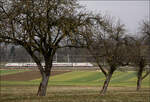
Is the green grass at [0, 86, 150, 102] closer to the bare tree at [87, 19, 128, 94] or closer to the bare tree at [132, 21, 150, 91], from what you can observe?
the bare tree at [87, 19, 128, 94]

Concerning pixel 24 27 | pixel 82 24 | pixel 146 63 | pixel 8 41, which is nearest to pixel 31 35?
pixel 24 27

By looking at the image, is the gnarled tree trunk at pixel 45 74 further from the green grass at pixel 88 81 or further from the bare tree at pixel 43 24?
the green grass at pixel 88 81

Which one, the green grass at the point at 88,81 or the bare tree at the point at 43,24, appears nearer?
the bare tree at the point at 43,24

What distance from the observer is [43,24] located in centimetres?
1499

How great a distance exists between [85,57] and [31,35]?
11.6 metres

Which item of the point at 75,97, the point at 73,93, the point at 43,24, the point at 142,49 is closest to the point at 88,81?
the point at 142,49

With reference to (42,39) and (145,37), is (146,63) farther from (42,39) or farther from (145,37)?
(42,39)

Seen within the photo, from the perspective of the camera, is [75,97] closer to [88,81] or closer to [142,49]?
[142,49]

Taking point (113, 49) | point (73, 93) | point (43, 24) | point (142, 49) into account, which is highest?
point (43, 24)

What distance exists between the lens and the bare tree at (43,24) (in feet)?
47.0

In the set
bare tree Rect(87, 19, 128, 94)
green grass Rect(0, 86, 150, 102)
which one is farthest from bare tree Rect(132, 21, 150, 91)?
green grass Rect(0, 86, 150, 102)

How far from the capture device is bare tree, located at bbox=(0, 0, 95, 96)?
1432 centimetres

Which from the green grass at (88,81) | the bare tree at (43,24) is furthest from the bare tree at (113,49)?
the green grass at (88,81)

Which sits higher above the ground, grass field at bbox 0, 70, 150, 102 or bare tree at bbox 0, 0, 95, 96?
bare tree at bbox 0, 0, 95, 96
